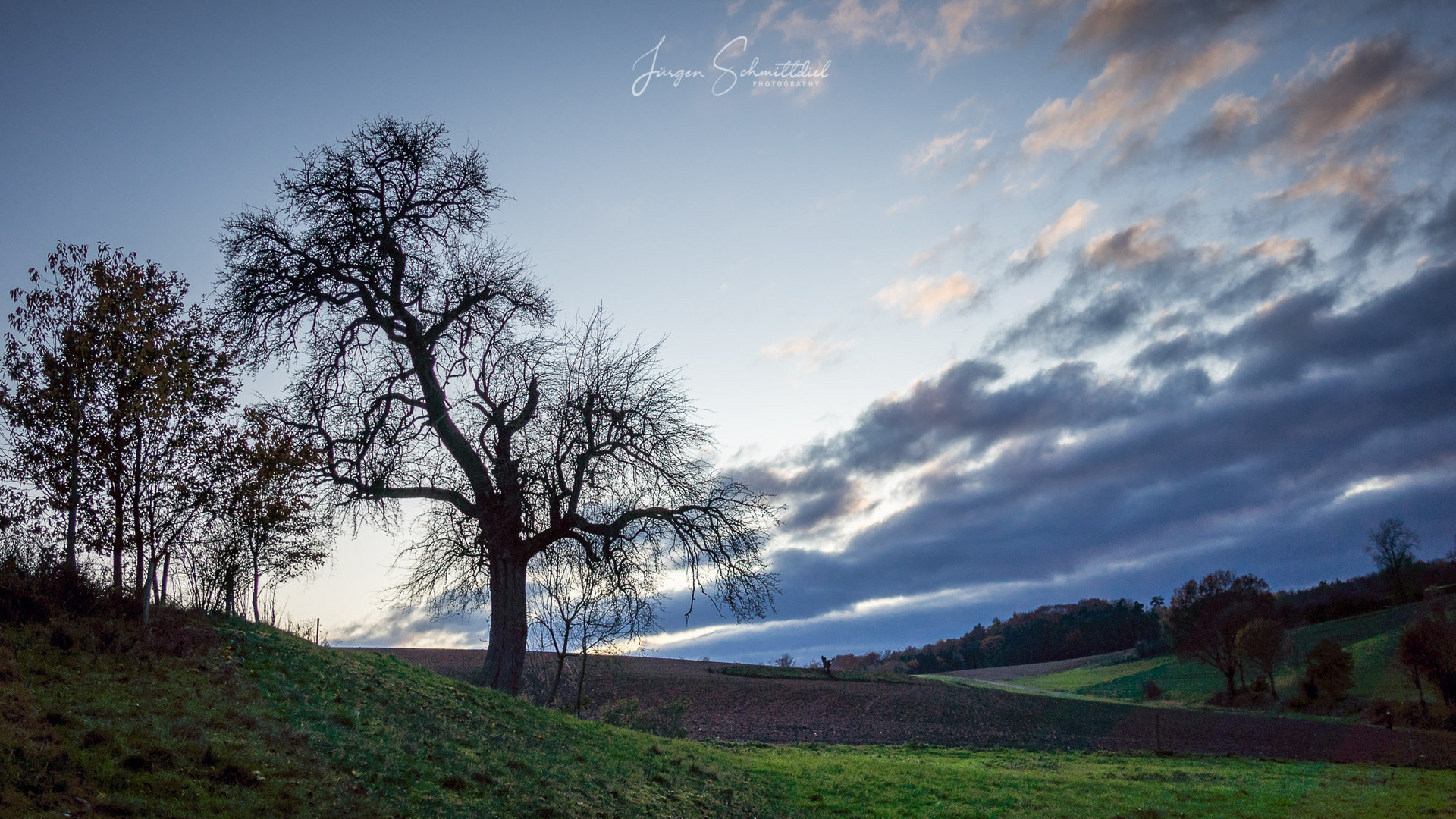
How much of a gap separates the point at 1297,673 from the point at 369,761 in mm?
79814

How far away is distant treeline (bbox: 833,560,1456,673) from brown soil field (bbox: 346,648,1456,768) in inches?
2272

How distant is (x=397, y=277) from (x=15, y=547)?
9.93 metres

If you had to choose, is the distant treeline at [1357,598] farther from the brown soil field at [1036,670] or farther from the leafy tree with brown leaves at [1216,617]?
the brown soil field at [1036,670]

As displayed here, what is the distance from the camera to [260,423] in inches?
610

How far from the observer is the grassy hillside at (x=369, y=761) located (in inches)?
295

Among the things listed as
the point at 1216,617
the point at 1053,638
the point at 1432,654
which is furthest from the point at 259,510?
the point at 1053,638

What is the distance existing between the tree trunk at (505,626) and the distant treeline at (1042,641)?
106752 mm

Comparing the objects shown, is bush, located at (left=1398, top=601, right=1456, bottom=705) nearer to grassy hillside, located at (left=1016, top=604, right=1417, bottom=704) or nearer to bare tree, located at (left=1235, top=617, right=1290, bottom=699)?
grassy hillside, located at (left=1016, top=604, right=1417, bottom=704)

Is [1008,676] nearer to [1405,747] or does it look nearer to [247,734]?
[1405,747]

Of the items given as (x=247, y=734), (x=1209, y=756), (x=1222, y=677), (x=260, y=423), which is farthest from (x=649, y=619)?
(x=1222, y=677)

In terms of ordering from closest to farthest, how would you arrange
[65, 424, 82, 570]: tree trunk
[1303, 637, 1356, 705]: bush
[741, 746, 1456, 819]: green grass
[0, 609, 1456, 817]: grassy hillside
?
[0, 609, 1456, 817]: grassy hillside
[65, 424, 82, 570]: tree trunk
[741, 746, 1456, 819]: green grass
[1303, 637, 1356, 705]: bush

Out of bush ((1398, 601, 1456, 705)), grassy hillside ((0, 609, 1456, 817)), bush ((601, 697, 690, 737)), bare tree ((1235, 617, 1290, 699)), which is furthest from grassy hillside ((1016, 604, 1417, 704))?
bush ((601, 697, 690, 737))

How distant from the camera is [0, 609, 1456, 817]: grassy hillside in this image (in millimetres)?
7484

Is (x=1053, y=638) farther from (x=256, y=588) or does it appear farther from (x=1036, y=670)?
(x=256, y=588)
